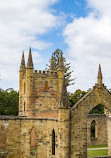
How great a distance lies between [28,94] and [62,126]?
12439 millimetres

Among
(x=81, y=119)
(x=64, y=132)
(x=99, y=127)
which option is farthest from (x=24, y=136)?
(x=99, y=127)

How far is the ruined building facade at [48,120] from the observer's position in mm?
20438

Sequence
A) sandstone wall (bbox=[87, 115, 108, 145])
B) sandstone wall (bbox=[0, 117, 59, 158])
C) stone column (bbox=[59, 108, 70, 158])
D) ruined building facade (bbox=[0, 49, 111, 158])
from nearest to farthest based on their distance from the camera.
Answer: stone column (bbox=[59, 108, 70, 158]) < ruined building facade (bbox=[0, 49, 111, 158]) < sandstone wall (bbox=[0, 117, 59, 158]) < sandstone wall (bbox=[87, 115, 108, 145])

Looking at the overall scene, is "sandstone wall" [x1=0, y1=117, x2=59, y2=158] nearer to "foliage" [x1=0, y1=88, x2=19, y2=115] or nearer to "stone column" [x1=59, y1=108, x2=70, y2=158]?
"stone column" [x1=59, y1=108, x2=70, y2=158]

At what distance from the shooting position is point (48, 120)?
24.4 meters

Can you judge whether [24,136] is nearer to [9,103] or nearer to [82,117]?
[82,117]

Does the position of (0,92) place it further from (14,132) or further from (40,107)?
(14,132)

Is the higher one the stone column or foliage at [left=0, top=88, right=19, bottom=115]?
foliage at [left=0, top=88, right=19, bottom=115]

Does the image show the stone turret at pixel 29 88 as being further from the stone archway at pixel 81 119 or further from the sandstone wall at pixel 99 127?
the stone archway at pixel 81 119

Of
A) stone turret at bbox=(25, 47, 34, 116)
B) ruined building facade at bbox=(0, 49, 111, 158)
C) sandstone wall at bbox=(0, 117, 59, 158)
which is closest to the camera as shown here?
ruined building facade at bbox=(0, 49, 111, 158)

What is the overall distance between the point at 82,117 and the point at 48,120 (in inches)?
183

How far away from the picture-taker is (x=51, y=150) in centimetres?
2284

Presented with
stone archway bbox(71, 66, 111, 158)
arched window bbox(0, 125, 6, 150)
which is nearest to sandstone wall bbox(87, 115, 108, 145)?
arched window bbox(0, 125, 6, 150)

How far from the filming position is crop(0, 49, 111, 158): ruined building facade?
67.1 feet
